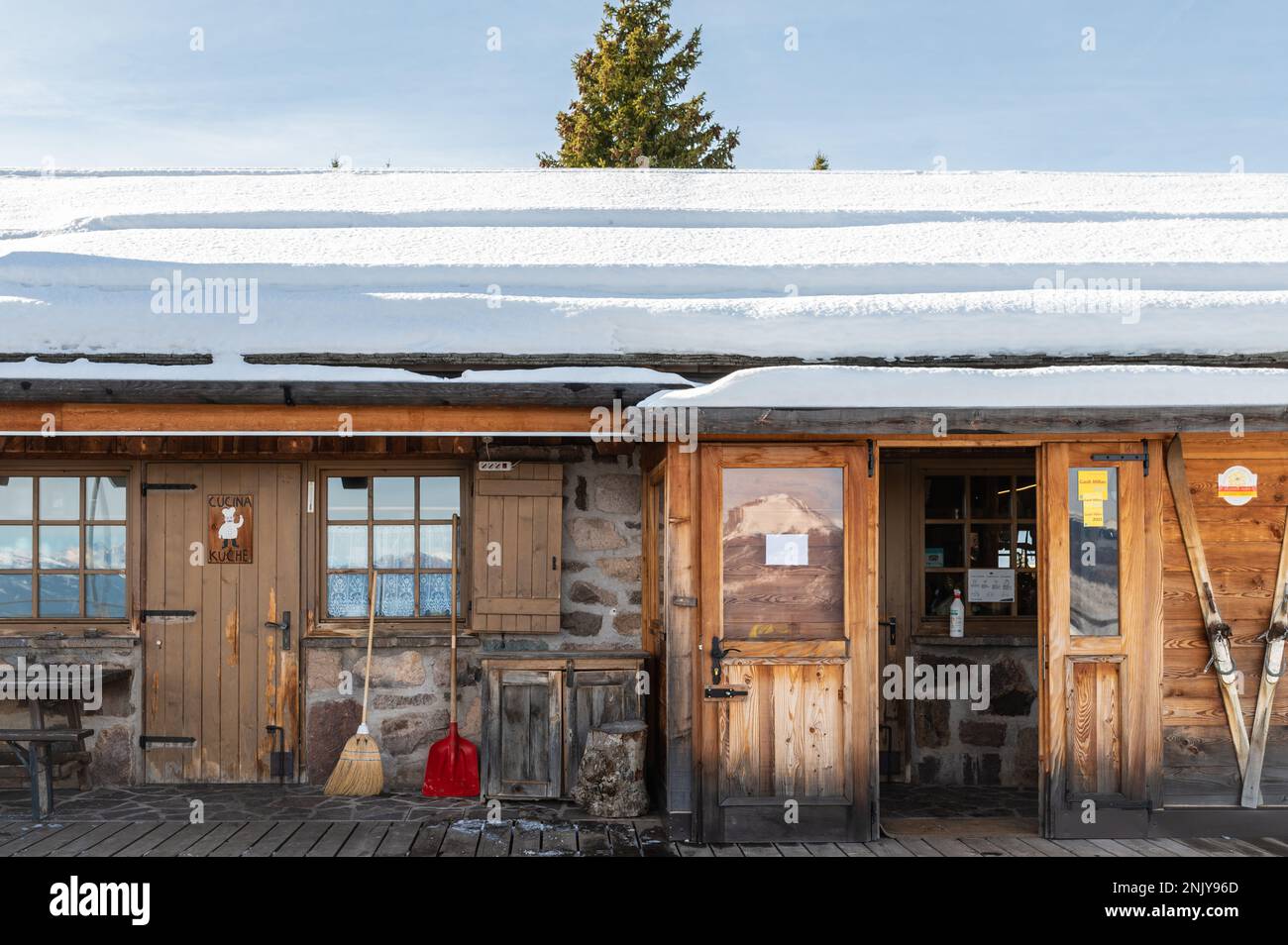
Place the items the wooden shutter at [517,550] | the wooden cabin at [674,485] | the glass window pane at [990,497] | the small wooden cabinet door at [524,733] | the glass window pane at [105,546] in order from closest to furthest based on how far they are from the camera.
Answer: the wooden cabin at [674,485]
the small wooden cabinet door at [524,733]
the wooden shutter at [517,550]
the glass window pane at [105,546]
the glass window pane at [990,497]

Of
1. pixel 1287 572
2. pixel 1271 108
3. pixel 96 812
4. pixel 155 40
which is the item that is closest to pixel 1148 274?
pixel 1287 572

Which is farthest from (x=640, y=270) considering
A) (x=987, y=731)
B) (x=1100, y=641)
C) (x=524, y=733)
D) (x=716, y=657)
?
(x=987, y=731)

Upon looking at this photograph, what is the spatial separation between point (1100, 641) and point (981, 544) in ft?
6.44

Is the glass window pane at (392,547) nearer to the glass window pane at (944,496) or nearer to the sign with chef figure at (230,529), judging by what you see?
the sign with chef figure at (230,529)

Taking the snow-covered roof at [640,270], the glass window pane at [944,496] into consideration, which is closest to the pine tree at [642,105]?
the snow-covered roof at [640,270]

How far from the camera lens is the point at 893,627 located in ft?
24.9

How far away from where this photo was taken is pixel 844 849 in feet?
18.4

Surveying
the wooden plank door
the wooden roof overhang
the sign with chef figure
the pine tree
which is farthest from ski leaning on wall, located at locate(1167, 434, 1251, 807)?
the pine tree

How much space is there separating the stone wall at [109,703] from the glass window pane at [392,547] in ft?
5.48

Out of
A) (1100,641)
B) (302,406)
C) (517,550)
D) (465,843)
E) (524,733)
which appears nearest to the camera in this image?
(302,406)

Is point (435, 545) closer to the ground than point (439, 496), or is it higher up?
closer to the ground

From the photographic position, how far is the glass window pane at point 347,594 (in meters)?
7.29

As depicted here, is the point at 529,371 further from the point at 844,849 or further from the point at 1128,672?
the point at 1128,672

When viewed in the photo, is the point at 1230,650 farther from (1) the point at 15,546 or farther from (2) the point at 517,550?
(1) the point at 15,546
